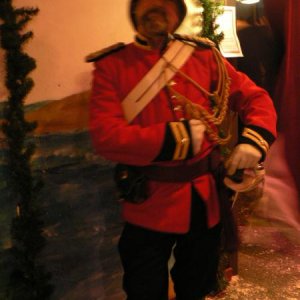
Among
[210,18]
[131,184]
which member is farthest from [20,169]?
[210,18]

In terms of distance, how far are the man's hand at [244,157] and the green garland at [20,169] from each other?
2.01 ft

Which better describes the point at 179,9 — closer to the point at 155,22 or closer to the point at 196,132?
the point at 155,22

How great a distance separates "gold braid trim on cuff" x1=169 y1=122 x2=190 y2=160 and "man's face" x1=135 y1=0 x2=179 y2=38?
0.28 m

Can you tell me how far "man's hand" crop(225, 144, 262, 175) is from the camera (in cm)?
104

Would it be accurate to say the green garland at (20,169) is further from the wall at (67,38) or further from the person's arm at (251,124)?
the person's arm at (251,124)

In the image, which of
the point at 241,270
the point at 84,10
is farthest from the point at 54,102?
the point at 241,270

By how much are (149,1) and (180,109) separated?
0.31m

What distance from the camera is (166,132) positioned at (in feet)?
3.10

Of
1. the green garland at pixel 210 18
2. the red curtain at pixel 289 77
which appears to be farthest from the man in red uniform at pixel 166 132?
the green garland at pixel 210 18

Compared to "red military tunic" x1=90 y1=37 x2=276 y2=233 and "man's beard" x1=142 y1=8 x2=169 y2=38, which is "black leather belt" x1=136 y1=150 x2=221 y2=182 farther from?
"man's beard" x1=142 y1=8 x2=169 y2=38

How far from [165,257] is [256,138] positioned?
46 centimetres

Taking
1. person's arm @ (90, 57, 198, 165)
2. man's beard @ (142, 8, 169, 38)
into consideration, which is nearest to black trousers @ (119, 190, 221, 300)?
person's arm @ (90, 57, 198, 165)

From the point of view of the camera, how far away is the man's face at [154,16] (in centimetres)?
104

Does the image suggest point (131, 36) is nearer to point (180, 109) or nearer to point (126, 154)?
point (180, 109)
